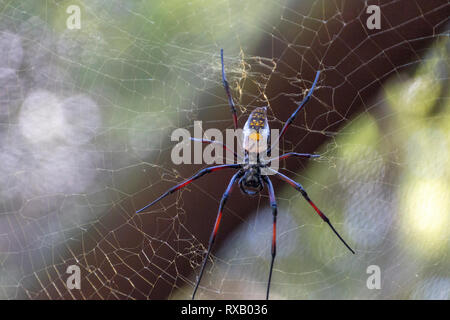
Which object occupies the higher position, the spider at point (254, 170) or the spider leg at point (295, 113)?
the spider leg at point (295, 113)

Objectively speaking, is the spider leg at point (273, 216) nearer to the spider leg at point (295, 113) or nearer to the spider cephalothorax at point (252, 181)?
the spider cephalothorax at point (252, 181)

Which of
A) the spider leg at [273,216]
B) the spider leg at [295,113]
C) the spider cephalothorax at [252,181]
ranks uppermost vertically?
the spider leg at [295,113]

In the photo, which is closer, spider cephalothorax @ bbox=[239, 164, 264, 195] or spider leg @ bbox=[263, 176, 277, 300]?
spider leg @ bbox=[263, 176, 277, 300]

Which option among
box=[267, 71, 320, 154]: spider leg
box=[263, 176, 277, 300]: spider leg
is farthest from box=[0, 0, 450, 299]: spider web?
box=[263, 176, 277, 300]: spider leg

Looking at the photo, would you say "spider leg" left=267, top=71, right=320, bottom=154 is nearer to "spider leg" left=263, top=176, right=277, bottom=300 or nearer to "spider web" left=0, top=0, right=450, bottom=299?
"spider web" left=0, top=0, right=450, bottom=299

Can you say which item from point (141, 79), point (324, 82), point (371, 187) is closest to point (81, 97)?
point (141, 79)

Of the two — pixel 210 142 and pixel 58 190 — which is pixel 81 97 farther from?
pixel 210 142

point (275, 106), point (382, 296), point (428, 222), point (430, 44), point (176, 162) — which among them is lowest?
point (382, 296)

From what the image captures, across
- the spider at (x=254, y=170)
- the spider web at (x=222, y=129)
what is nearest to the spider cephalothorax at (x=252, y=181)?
the spider at (x=254, y=170)
